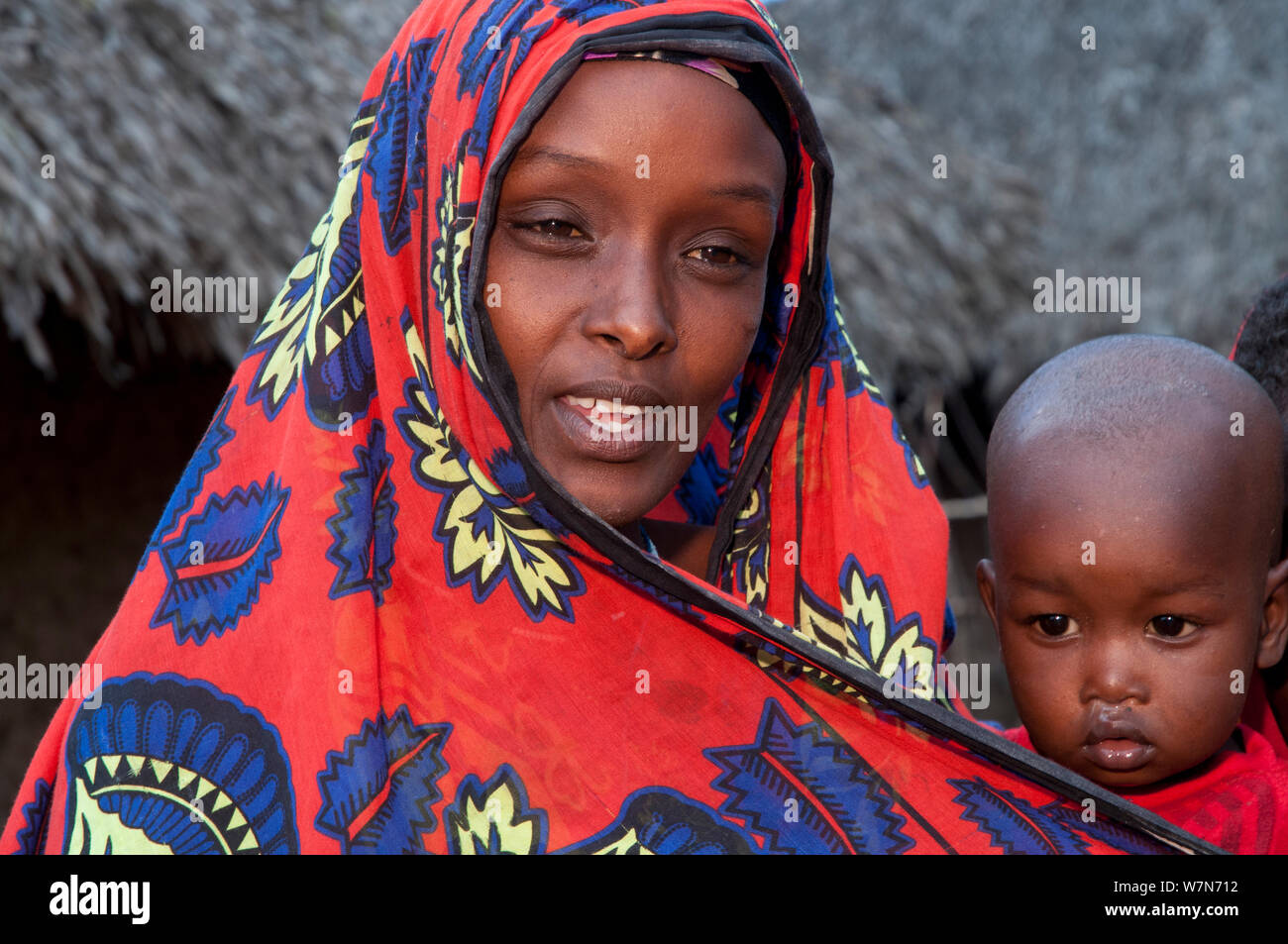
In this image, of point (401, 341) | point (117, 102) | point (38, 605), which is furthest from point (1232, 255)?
point (401, 341)

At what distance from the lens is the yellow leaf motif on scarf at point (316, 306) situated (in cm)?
162

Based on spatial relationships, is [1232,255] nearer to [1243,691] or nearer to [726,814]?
[1243,691]

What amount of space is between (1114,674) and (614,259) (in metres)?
0.80

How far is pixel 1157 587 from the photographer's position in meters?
1.70

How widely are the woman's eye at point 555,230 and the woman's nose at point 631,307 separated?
0.05m

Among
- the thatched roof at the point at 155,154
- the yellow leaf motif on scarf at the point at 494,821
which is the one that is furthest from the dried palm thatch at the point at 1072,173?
the yellow leaf motif on scarf at the point at 494,821

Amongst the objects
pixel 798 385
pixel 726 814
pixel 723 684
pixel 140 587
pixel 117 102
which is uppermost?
pixel 117 102

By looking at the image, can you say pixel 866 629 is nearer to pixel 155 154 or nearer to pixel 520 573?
pixel 520 573

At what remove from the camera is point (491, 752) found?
1469 mm

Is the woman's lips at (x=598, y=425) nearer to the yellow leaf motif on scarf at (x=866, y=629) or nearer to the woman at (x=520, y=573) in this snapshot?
the woman at (x=520, y=573)

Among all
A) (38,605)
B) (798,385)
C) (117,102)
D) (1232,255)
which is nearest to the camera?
(798,385)

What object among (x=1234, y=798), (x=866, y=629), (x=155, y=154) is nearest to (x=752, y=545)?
(x=866, y=629)

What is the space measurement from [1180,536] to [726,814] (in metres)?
0.67

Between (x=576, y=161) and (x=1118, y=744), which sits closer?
(x=576, y=161)
